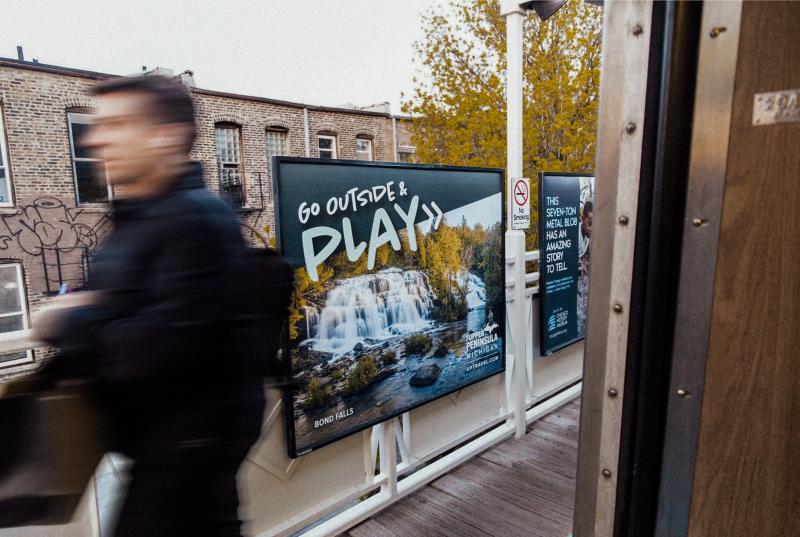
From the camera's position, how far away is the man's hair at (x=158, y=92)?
4.24 ft

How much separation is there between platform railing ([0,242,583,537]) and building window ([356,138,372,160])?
52.2 ft

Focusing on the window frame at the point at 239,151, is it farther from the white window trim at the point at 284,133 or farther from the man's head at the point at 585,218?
the man's head at the point at 585,218

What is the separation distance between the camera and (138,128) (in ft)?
4.25

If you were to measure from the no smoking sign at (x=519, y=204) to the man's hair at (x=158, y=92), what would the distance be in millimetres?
2947

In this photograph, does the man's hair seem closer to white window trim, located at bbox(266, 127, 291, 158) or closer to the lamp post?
the lamp post

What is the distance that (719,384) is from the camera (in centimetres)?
86

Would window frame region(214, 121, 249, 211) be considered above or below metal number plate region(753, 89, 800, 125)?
above

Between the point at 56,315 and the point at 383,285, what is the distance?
1.84 metres

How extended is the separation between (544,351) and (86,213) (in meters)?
14.9

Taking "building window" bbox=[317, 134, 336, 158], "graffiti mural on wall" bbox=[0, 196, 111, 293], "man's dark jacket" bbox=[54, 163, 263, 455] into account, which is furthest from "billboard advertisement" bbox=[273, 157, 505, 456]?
"building window" bbox=[317, 134, 336, 158]

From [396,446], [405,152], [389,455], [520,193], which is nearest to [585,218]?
[520,193]

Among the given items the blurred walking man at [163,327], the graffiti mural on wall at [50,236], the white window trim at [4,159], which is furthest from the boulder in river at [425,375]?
the white window trim at [4,159]

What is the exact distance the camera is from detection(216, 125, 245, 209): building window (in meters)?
16.7

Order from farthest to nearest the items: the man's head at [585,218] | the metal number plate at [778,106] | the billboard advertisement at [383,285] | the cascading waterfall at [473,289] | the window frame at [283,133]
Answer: the window frame at [283,133]
the man's head at [585,218]
the cascading waterfall at [473,289]
the billboard advertisement at [383,285]
the metal number plate at [778,106]
